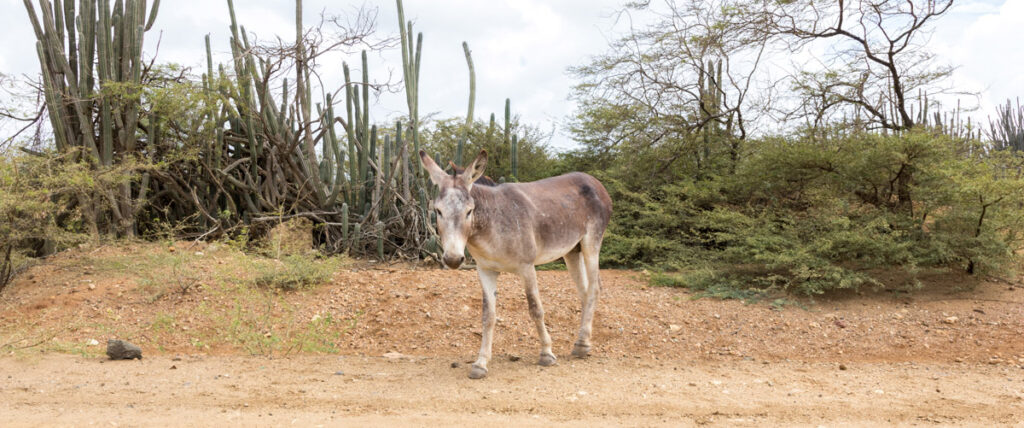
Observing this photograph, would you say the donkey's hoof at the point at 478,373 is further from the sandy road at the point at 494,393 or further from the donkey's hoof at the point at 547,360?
the donkey's hoof at the point at 547,360

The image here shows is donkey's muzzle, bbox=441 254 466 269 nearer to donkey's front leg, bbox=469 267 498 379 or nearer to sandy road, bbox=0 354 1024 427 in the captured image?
donkey's front leg, bbox=469 267 498 379

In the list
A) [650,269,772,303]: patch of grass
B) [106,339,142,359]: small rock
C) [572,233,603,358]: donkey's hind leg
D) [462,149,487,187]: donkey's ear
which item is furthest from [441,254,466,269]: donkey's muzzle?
[650,269,772,303]: patch of grass

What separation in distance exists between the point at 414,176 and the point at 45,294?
525 cm

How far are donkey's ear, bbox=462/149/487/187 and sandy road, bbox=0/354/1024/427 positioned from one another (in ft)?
5.06

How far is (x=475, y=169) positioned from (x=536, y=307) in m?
1.30

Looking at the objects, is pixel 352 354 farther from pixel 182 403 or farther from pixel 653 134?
pixel 653 134

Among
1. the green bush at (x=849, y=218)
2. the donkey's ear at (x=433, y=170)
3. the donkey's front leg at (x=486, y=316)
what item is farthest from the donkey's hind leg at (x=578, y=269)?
the green bush at (x=849, y=218)

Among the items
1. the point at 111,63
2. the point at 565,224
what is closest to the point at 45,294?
the point at 111,63

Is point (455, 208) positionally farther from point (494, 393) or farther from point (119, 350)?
point (119, 350)

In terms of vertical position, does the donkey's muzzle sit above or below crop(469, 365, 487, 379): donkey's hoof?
above

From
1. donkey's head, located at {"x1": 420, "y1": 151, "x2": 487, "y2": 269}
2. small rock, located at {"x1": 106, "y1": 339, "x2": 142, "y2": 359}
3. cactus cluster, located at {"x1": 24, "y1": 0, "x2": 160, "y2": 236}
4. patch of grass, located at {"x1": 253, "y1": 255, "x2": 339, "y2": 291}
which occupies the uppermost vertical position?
cactus cluster, located at {"x1": 24, "y1": 0, "x2": 160, "y2": 236}

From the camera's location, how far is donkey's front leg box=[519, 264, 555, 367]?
525cm

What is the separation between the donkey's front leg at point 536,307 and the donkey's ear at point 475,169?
2.79ft

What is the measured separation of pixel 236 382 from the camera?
203 inches
